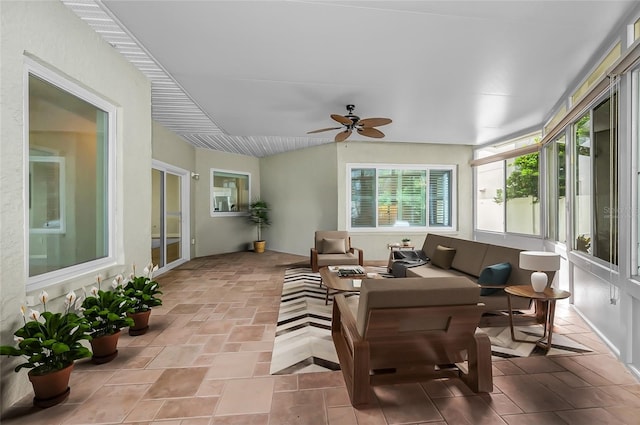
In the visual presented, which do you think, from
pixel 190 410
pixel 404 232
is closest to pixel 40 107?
pixel 190 410

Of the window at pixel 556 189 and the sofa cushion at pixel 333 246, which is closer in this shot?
the window at pixel 556 189

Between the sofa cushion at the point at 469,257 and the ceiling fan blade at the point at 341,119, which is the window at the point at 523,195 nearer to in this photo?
the sofa cushion at the point at 469,257

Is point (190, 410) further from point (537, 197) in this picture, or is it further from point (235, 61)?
point (537, 197)

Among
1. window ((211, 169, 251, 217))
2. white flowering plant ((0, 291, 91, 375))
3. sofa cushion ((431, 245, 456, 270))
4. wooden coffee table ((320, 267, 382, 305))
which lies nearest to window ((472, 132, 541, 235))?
sofa cushion ((431, 245, 456, 270))

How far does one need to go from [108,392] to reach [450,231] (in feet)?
22.2

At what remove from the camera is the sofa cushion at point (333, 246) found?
18.5 feet

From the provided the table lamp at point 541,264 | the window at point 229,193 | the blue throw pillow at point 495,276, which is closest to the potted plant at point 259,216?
the window at point 229,193

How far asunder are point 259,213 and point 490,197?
5.67 metres

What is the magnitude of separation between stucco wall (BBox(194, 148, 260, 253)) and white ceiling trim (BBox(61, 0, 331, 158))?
0.26 meters

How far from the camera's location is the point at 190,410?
1812 millimetres

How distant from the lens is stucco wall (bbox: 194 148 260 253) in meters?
7.27

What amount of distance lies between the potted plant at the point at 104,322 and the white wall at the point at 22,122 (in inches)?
7.6

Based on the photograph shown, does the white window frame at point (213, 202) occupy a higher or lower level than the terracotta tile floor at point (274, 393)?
higher

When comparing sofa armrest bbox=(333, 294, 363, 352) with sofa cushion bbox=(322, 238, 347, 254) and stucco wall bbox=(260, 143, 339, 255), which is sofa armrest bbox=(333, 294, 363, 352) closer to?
sofa cushion bbox=(322, 238, 347, 254)
